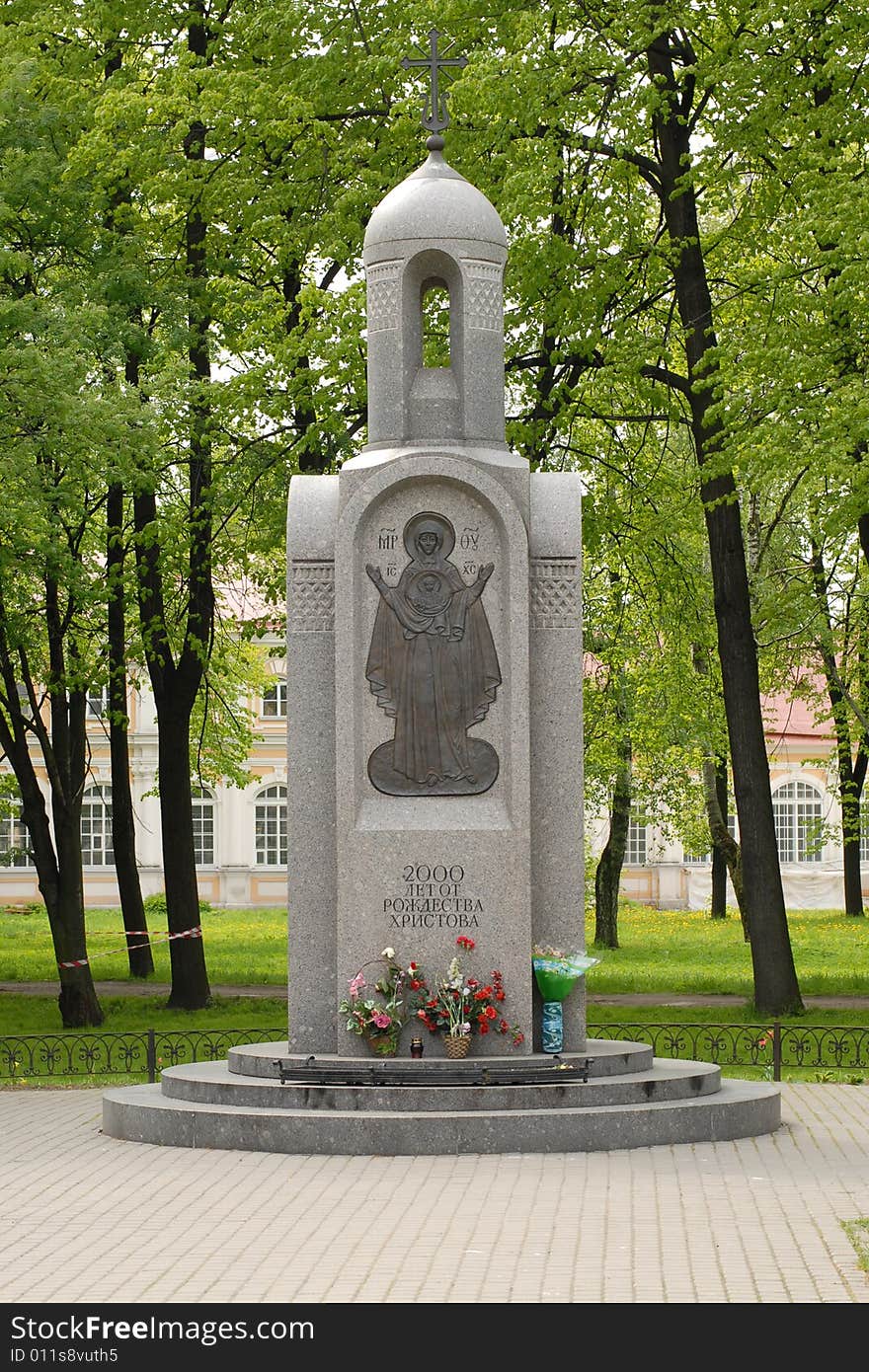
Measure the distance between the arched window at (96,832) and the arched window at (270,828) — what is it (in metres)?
3.97

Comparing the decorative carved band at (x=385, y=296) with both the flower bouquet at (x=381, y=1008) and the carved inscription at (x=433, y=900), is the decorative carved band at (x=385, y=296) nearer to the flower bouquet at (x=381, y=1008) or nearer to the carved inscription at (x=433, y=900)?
the carved inscription at (x=433, y=900)

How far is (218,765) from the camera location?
4056 centimetres

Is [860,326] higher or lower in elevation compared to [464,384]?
higher

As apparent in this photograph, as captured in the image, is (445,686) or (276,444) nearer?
(445,686)

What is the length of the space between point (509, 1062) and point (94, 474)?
956cm

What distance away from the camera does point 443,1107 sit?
492 inches

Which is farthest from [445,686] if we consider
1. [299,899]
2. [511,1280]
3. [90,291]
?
[90,291]

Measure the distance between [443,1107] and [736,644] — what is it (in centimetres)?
950

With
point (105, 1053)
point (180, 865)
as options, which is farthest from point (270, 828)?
point (105, 1053)

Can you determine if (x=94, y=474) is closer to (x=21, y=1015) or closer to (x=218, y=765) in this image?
(x=21, y=1015)

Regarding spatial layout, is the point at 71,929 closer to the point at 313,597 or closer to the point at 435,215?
the point at 313,597

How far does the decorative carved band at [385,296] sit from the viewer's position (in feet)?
48.0

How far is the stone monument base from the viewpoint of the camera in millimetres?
12055

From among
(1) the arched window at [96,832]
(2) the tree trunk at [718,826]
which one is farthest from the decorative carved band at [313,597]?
(1) the arched window at [96,832]
